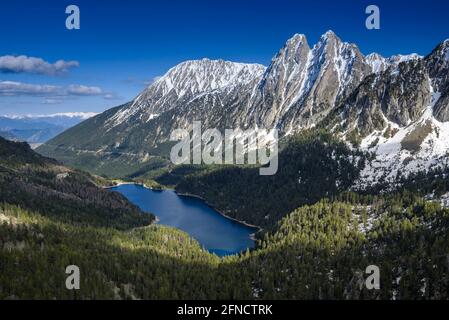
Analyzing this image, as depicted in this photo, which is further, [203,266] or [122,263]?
[203,266]

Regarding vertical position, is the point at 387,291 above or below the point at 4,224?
below

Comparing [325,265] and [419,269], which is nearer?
[419,269]

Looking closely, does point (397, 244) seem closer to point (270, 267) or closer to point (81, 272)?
point (270, 267)

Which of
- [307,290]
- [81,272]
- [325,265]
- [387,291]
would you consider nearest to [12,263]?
[81,272]

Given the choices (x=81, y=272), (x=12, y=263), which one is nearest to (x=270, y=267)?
(x=81, y=272)
